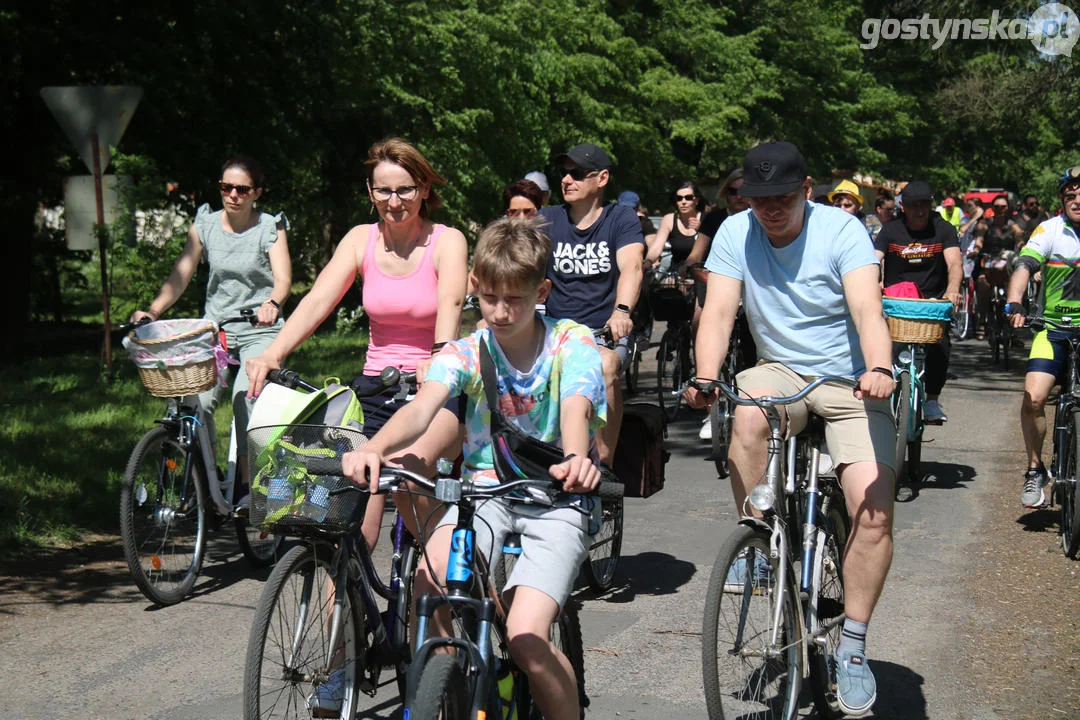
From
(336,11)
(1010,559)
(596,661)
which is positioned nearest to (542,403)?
(596,661)

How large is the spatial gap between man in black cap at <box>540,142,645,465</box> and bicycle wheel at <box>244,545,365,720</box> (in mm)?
3366

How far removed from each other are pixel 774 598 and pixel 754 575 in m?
0.09

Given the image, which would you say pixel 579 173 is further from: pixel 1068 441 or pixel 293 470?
pixel 293 470

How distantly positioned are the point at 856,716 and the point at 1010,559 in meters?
3.21

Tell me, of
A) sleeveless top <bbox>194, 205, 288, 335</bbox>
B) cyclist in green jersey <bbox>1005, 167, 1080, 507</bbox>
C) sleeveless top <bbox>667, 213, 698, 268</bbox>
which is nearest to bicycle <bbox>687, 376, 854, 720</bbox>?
sleeveless top <bbox>194, 205, 288, 335</bbox>

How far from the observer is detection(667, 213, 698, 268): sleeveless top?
1323 cm

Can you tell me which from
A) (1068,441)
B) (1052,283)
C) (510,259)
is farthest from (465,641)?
(1052,283)

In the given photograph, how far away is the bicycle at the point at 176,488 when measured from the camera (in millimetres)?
6297

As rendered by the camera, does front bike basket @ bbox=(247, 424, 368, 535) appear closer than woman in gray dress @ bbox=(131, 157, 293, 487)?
Yes

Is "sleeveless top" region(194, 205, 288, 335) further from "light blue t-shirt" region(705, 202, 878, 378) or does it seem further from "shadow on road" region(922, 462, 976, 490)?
"shadow on road" region(922, 462, 976, 490)

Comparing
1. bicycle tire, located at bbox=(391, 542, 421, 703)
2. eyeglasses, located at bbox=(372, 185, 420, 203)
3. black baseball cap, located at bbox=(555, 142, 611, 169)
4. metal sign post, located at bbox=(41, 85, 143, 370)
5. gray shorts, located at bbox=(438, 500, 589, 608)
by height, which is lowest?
bicycle tire, located at bbox=(391, 542, 421, 703)

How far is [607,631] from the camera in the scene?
5984 mm

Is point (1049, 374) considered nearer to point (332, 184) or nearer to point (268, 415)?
point (268, 415)

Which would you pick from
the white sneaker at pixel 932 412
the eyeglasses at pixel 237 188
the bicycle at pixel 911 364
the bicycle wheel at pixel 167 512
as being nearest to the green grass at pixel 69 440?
the bicycle wheel at pixel 167 512
